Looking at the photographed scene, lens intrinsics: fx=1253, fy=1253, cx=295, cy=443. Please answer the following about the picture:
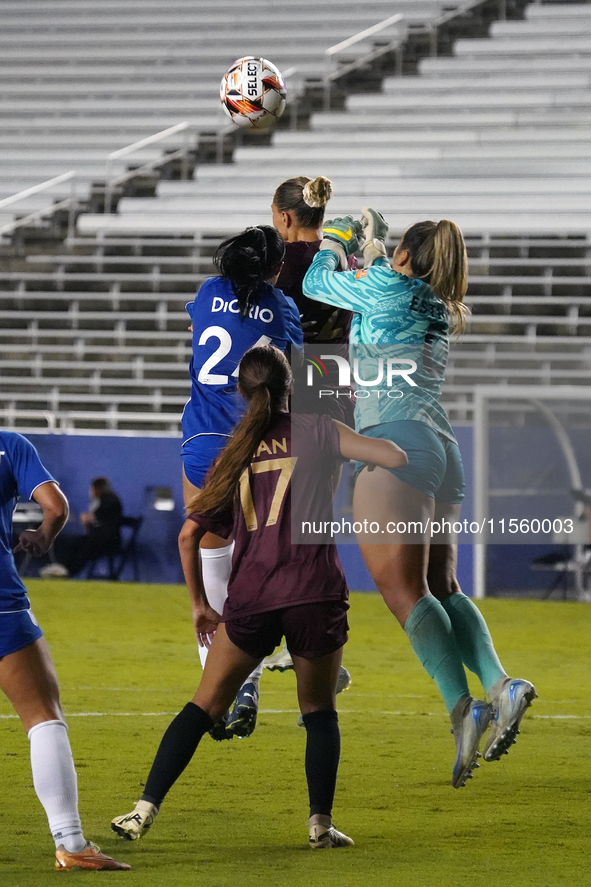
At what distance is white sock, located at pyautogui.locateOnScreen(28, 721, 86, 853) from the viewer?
11.6ft

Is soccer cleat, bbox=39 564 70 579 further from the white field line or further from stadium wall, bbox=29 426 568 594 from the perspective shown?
the white field line

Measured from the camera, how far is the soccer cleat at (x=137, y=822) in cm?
375

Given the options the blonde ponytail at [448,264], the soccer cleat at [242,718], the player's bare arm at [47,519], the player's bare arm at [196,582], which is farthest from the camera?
the soccer cleat at [242,718]

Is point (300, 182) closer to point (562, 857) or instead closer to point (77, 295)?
point (562, 857)

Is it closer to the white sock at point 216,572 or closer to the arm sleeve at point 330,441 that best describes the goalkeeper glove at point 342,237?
the arm sleeve at point 330,441

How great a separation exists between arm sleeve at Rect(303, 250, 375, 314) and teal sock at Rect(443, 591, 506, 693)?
3.55ft

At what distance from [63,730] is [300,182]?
7.70 feet

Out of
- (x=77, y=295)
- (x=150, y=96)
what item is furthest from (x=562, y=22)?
(x=77, y=295)

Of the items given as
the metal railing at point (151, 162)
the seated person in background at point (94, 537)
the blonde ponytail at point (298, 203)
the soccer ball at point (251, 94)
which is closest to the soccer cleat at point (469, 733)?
the blonde ponytail at point (298, 203)

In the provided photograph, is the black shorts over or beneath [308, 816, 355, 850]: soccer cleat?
over

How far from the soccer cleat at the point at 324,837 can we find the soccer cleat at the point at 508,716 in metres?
0.53

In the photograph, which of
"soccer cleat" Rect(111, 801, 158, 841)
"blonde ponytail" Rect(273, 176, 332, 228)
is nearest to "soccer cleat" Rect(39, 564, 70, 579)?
"blonde ponytail" Rect(273, 176, 332, 228)

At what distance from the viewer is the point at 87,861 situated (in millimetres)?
3553

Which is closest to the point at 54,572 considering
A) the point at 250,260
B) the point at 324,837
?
the point at 250,260
